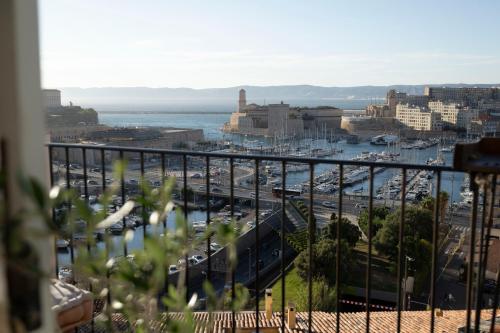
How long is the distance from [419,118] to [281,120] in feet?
44.7

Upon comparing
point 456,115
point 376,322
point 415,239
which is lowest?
point 415,239

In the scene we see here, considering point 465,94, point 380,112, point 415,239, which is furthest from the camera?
point 465,94

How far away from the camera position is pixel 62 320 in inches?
64.2

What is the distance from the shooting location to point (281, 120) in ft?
152

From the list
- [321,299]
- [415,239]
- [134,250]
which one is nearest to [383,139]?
[415,239]

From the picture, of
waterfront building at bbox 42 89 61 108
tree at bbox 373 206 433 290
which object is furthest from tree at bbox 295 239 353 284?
waterfront building at bbox 42 89 61 108

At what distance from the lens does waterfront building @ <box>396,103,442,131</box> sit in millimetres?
44125

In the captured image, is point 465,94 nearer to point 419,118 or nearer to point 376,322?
point 419,118

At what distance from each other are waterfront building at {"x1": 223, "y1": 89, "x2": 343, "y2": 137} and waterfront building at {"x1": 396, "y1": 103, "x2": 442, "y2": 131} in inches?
268

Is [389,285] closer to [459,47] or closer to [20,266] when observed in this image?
[20,266]

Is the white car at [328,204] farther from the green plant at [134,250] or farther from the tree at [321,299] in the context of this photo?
the green plant at [134,250]

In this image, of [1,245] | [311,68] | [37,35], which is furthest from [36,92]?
[311,68]

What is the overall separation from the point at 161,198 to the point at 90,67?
173 ft

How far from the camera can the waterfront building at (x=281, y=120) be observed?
1832 inches
